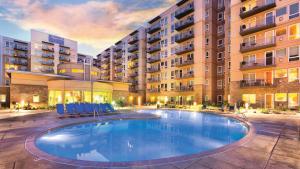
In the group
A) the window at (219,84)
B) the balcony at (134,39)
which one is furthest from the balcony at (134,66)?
the window at (219,84)

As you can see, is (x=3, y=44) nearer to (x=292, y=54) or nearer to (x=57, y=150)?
(x=57, y=150)

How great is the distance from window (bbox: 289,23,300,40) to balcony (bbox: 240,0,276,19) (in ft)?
12.6

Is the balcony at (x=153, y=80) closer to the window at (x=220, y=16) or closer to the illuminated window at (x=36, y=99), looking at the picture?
the window at (x=220, y=16)

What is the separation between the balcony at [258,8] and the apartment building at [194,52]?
464cm

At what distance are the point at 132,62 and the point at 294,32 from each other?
128 ft

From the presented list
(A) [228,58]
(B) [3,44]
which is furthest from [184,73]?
(B) [3,44]

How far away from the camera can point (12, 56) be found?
49.5 meters

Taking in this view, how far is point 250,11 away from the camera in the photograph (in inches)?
893

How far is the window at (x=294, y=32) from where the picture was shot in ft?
62.5

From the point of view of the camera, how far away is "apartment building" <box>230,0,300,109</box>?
1934 centimetres

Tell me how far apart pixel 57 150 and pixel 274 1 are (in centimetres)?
2872

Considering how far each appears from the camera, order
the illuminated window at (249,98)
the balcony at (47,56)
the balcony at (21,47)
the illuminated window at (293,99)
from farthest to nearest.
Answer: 1. the balcony at (21,47)
2. the balcony at (47,56)
3. the illuminated window at (249,98)
4. the illuminated window at (293,99)

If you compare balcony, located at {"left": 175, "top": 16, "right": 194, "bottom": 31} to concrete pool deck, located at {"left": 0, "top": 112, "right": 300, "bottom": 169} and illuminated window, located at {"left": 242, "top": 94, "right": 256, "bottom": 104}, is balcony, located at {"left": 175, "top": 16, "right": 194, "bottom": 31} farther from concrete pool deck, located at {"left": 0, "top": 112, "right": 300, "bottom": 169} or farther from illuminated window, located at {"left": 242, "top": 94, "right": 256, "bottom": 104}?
concrete pool deck, located at {"left": 0, "top": 112, "right": 300, "bottom": 169}

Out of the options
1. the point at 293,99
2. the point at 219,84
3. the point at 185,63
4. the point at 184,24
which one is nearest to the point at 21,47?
the point at 184,24
